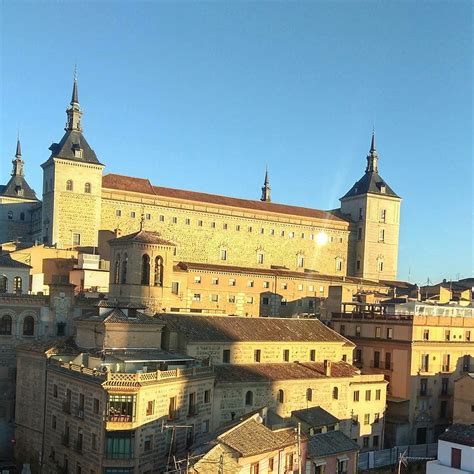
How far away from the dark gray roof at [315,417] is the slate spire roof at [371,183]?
54481 millimetres

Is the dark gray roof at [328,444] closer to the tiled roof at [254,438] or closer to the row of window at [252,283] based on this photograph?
the tiled roof at [254,438]

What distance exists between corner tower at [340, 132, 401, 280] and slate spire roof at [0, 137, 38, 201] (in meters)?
46.0

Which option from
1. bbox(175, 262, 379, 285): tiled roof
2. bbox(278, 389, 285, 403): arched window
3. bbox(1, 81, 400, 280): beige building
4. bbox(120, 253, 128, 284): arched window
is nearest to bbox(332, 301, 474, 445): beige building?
bbox(278, 389, 285, 403): arched window

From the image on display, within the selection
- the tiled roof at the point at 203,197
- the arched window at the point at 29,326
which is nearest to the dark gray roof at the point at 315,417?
the arched window at the point at 29,326

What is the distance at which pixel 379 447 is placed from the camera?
40688mm

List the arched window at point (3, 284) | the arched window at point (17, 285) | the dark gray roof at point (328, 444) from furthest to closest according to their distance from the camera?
the arched window at point (17, 285)
the arched window at point (3, 284)
the dark gray roof at point (328, 444)

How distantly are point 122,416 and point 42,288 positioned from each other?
27.0 metres

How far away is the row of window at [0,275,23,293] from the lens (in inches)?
1738

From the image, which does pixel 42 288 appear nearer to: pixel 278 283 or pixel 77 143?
pixel 77 143

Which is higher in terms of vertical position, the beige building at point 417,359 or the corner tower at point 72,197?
the corner tower at point 72,197

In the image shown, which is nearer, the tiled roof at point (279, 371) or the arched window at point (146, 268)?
the tiled roof at point (279, 371)

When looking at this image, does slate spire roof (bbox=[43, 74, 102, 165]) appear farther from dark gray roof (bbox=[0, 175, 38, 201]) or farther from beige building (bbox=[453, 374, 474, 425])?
beige building (bbox=[453, 374, 474, 425])

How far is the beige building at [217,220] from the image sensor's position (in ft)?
210

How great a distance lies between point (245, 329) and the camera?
39562 millimetres
